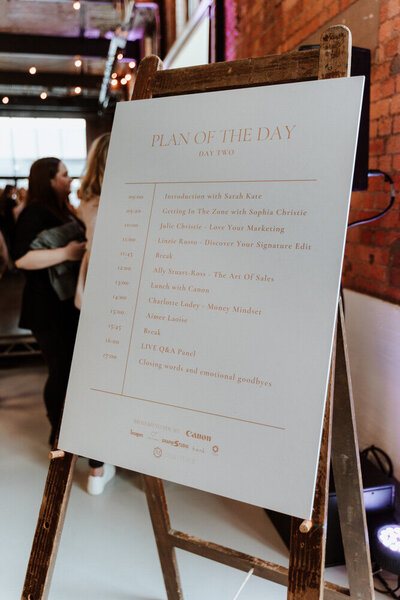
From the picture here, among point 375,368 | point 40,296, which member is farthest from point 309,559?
point 40,296

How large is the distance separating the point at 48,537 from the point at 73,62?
709cm

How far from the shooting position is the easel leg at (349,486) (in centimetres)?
135

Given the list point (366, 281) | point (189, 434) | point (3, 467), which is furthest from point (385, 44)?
point (3, 467)

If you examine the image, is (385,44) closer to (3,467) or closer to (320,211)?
(320,211)

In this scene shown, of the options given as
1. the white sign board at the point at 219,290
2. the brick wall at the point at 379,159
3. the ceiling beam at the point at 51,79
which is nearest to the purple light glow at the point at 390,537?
the brick wall at the point at 379,159

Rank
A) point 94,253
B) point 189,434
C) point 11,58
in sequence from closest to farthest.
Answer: point 189,434 → point 94,253 → point 11,58

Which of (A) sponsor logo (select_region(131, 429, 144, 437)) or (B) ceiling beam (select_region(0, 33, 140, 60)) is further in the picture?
(B) ceiling beam (select_region(0, 33, 140, 60))

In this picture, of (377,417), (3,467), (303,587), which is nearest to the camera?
(303,587)

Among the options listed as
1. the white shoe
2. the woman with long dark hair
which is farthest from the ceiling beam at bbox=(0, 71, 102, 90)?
the white shoe

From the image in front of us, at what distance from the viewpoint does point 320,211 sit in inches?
40.0

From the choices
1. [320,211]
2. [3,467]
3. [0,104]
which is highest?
[0,104]

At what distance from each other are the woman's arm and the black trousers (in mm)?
338

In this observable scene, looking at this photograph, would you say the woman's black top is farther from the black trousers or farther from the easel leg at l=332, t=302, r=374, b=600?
the easel leg at l=332, t=302, r=374, b=600

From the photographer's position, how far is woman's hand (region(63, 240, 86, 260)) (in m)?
2.46
